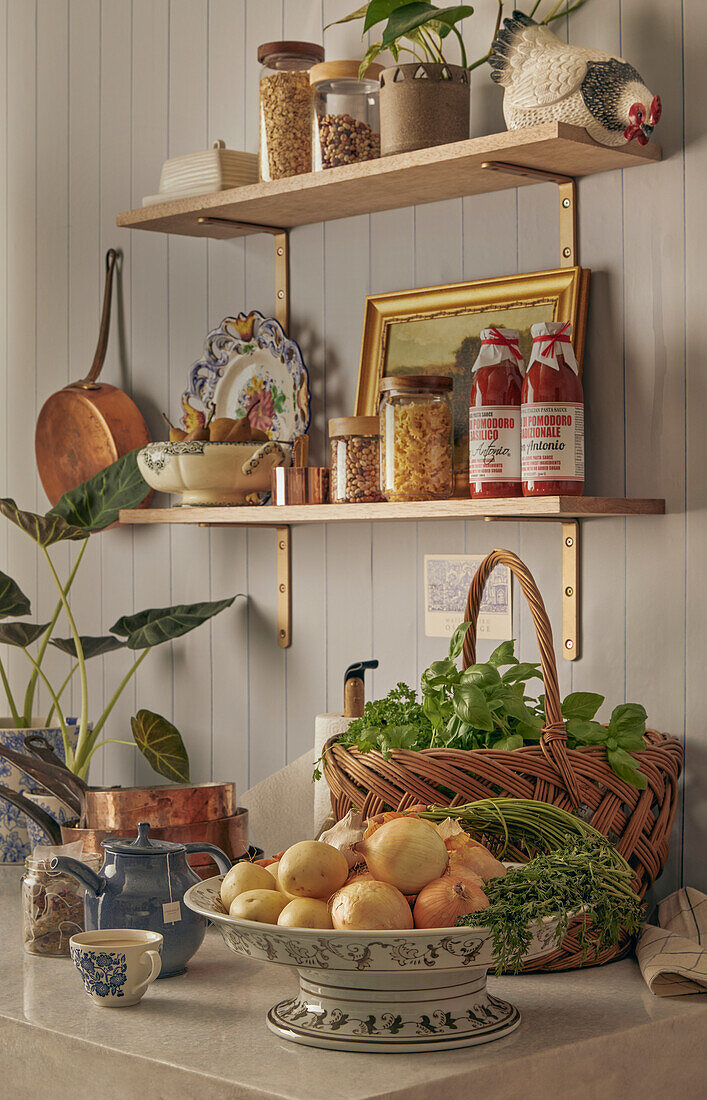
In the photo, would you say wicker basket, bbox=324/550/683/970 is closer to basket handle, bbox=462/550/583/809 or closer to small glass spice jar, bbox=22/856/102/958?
basket handle, bbox=462/550/583/809

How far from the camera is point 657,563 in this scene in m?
1.58

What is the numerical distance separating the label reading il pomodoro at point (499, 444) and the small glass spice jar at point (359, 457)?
185mm

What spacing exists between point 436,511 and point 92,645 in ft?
2.64

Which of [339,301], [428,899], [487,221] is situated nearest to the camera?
[428,899]

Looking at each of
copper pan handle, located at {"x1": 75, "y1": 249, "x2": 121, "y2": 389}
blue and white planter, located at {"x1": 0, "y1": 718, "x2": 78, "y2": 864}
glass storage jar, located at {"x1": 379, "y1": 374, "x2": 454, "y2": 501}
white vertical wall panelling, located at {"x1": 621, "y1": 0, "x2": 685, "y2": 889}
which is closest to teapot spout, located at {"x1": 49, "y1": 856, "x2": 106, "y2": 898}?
blue and white planter, located at {"x1": 0, "y1": 718, "x2": 78, "y2": 864}

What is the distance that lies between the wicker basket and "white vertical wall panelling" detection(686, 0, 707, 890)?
0.10 meters

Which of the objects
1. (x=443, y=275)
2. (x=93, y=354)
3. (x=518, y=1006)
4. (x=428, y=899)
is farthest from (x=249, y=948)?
(x=93, y=354)

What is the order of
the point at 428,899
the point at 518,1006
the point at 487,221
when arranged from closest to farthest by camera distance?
the point at 428,899 → the point at 518,1006 → the point at 487,221

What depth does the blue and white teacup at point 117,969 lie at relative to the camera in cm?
128

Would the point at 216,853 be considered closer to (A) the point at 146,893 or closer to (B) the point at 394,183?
(A) the point at 146,893

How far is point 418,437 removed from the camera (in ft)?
5.27

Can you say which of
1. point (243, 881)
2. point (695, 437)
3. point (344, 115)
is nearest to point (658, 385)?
point (695, 437)

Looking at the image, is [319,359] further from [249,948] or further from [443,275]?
[249,948]

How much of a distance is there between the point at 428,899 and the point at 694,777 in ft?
1.80
